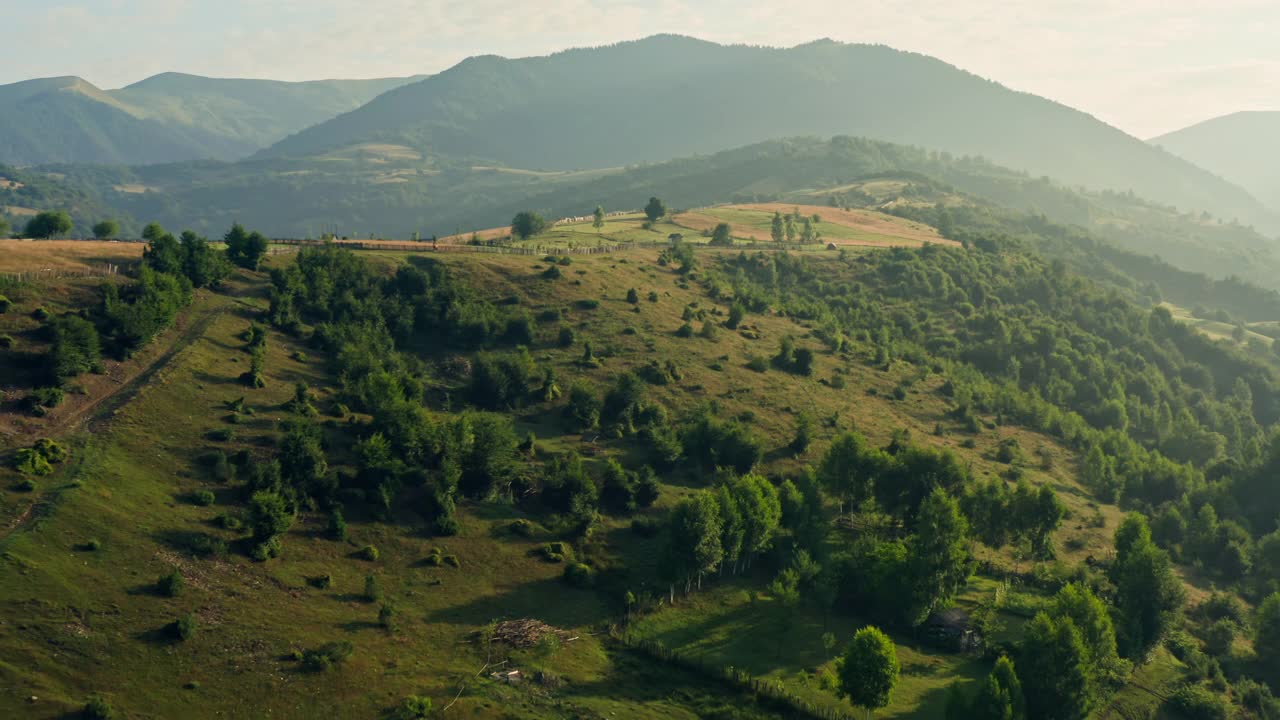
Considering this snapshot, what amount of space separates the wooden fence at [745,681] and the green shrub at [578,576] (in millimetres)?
8578

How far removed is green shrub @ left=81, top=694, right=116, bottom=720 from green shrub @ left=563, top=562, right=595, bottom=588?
42.4 m

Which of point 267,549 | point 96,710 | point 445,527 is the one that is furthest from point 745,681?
point 96,710

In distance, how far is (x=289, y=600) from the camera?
6988cm

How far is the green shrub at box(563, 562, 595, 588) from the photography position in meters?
84.6

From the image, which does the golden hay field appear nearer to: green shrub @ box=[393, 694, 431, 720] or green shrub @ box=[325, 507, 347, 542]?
green shrub @ box=[325, 507, 347, 542]

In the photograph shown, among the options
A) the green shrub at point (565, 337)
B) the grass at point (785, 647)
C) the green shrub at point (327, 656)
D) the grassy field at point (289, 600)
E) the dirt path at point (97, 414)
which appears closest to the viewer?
the grassy field at point (289, 600)

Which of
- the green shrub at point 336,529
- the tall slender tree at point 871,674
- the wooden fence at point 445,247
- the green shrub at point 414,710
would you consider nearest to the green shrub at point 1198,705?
the tall slender tree at point 871,674

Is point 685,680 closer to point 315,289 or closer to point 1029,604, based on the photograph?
point 1029,604

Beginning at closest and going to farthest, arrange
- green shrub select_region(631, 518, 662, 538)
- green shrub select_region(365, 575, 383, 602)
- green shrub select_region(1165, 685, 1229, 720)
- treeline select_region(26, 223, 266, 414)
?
green shrub select_region(365, 575, 383, 602) → green shrub select_region(1165, 685, 1229, 720) → treeline select_region(26, 223, 266, 414) → green shrub select_region(631, 518, 662, 538)

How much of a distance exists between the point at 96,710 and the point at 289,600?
19.3 metres

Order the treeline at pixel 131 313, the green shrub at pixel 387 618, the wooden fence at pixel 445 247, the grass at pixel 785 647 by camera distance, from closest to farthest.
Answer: the green shrub at pixel 387 618 < the grass at pixel 785 647 < the treeline at pixel 131 313 < the wooden fence at pixel 445 247

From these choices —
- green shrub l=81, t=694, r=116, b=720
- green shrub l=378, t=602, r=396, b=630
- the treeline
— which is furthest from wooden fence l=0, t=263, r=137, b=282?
green shrub l=81, t=694, r=116, b=720

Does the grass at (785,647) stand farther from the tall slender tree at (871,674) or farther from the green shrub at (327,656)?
the green shrub at (327,656)

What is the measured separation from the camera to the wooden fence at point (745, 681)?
6925cm
